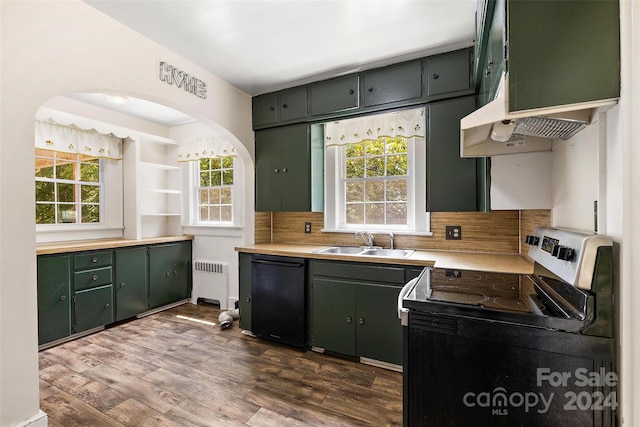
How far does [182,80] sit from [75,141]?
6.13 feet

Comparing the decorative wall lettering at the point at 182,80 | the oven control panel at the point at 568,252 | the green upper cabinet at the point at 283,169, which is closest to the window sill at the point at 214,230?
the green upper cabinet at the point at 283,169

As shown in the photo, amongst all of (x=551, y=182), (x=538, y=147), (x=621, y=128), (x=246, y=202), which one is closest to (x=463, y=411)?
(x=621, y=128)

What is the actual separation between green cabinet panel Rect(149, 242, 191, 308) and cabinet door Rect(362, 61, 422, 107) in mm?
3121

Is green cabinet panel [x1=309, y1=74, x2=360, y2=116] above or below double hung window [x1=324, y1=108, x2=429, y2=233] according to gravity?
above

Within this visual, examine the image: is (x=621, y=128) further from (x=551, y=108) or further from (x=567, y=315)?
(x=567, y=315)

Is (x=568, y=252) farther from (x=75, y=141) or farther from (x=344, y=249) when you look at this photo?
(x=75, y=141)

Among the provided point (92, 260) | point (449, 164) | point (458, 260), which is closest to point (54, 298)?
point (92, 260)

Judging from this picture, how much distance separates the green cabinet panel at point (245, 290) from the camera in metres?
2.91

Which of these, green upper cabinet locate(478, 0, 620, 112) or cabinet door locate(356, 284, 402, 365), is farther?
cabinet door locate(356, 284, 402, 365)

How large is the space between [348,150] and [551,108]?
2.22 metres

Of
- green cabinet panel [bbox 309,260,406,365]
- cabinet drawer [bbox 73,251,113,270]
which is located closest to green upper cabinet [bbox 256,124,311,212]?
green cabinet panel [bbox 309,260,406,365]

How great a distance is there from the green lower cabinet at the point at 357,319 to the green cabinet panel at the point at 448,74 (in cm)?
160

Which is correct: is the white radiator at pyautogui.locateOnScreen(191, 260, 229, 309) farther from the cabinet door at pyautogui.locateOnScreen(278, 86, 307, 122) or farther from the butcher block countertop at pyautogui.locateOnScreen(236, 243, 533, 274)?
the cabinet door at pyautogui.locateOnScreen(278, 86, 307, 122)

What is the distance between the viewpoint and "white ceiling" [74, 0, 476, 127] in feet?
6.04
